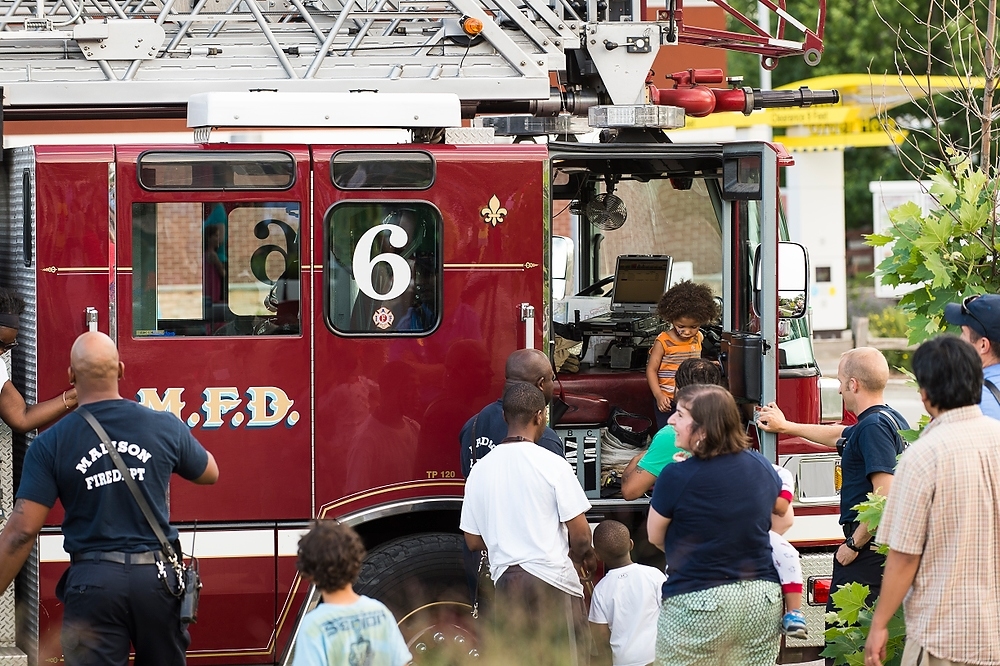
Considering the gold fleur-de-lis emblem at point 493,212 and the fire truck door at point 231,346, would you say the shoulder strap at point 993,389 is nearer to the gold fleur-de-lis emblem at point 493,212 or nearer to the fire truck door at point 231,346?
the gold fleur-de-lis emblem at point 493,212

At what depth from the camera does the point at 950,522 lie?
404 centimetres

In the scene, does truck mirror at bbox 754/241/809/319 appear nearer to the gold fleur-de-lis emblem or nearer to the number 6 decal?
the gold fleur-de-lis emblem

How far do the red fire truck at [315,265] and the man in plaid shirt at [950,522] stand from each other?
6.99 ft

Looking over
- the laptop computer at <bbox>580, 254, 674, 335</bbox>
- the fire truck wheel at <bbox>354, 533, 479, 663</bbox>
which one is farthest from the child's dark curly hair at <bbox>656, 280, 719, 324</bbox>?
the fire truck wheel at <bbox>354, 533, 479, 663</bbox>

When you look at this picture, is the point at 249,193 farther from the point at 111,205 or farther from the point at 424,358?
the point at 424,358

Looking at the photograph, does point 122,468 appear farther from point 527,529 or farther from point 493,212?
point 493,212

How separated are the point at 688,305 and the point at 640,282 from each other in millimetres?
1325

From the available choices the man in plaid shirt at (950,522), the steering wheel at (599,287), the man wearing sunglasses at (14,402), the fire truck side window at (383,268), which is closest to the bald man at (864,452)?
the man in plaid shirt at (950,522)

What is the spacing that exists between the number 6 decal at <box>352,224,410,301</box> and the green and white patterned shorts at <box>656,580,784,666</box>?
203 centimetres

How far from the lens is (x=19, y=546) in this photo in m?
4.59

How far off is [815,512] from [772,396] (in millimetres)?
725

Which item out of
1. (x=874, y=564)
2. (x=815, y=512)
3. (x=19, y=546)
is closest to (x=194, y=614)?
(x=19, y=546)

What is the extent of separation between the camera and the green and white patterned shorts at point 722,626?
179 inches

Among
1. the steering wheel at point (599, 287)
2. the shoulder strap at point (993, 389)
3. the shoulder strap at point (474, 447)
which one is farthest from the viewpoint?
the steering wheel at point (599, 287)
